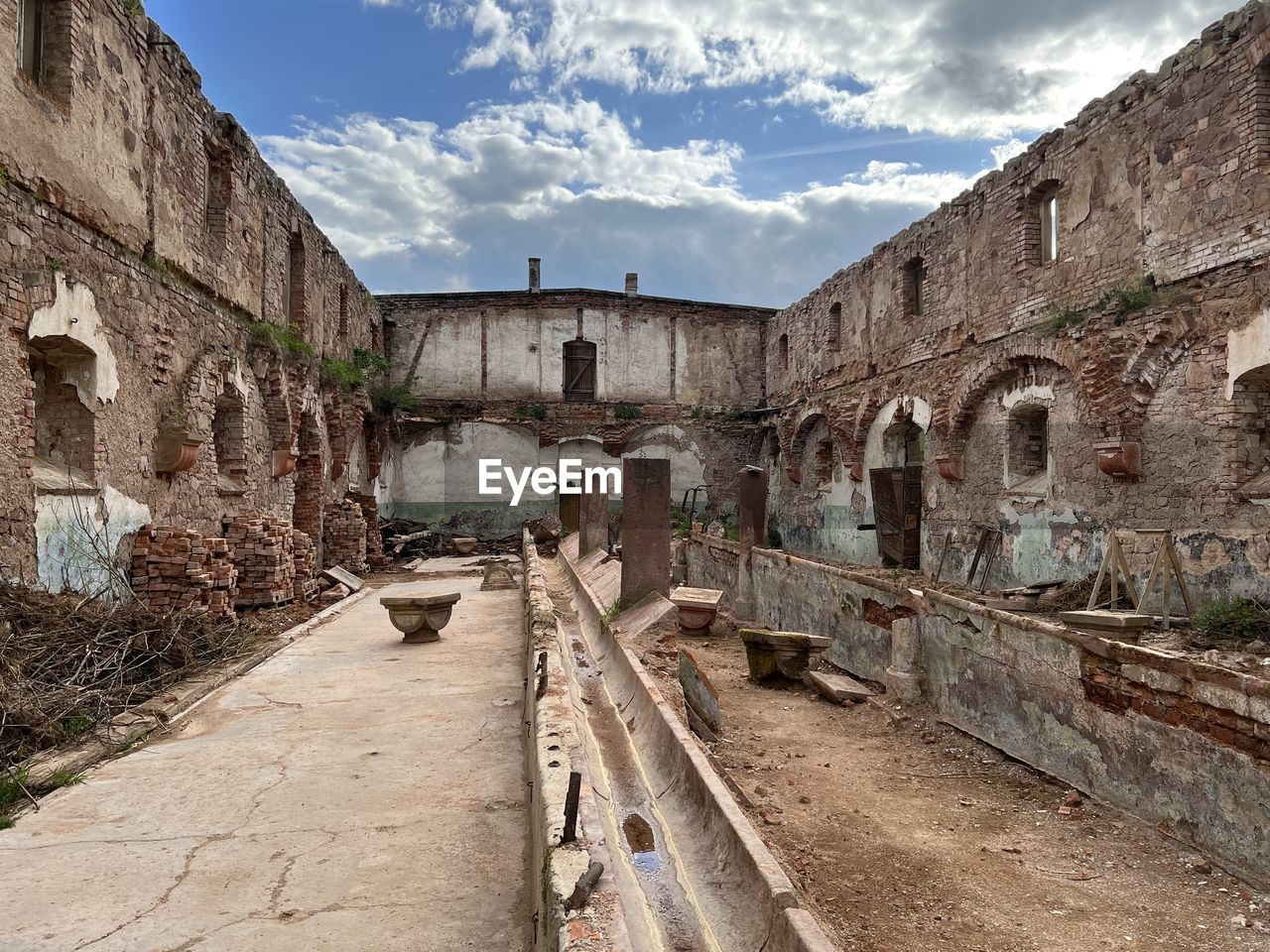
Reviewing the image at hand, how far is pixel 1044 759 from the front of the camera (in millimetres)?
5449

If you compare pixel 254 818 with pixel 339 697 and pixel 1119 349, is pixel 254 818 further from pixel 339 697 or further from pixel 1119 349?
pixel 1119 349

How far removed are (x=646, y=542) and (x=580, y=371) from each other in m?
16.5

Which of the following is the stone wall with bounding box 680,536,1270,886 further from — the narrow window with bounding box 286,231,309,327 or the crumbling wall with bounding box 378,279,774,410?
the crumbling wall with bounding box 378,279,774,410

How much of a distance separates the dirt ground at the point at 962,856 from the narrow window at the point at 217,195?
33.6ft

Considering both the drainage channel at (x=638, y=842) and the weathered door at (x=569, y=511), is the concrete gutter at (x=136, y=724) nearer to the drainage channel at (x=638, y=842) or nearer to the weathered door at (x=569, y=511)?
the drainage channel at (x=638, y=842)

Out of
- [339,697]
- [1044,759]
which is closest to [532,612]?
[339,697]

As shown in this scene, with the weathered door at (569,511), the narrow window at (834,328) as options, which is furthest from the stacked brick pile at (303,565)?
the narrow window at (834,328)

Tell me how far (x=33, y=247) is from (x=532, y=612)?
5572 millimetres

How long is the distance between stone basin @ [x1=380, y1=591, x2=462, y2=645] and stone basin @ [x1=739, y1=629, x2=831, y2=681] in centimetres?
362

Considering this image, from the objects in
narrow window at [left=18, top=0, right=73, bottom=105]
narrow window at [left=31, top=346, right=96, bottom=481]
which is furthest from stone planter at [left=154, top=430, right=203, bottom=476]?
narrow window at [left=18, top=0, right=73, bottom=105]

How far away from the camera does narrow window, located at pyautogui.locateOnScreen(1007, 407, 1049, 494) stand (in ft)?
44.5

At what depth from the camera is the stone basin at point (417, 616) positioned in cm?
934

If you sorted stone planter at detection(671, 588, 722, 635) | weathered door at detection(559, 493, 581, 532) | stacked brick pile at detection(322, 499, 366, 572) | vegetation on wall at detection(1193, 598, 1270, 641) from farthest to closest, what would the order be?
weathered door at detection(559, 493, 581, 532)
stacked brick pile at detection(322, 499, 366, 572)
stone planter at detection(671, 588, 722, 635)
vegetation on wall at detection(1193, 598, 1270, 641)

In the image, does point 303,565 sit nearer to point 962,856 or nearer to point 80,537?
point 80,537
